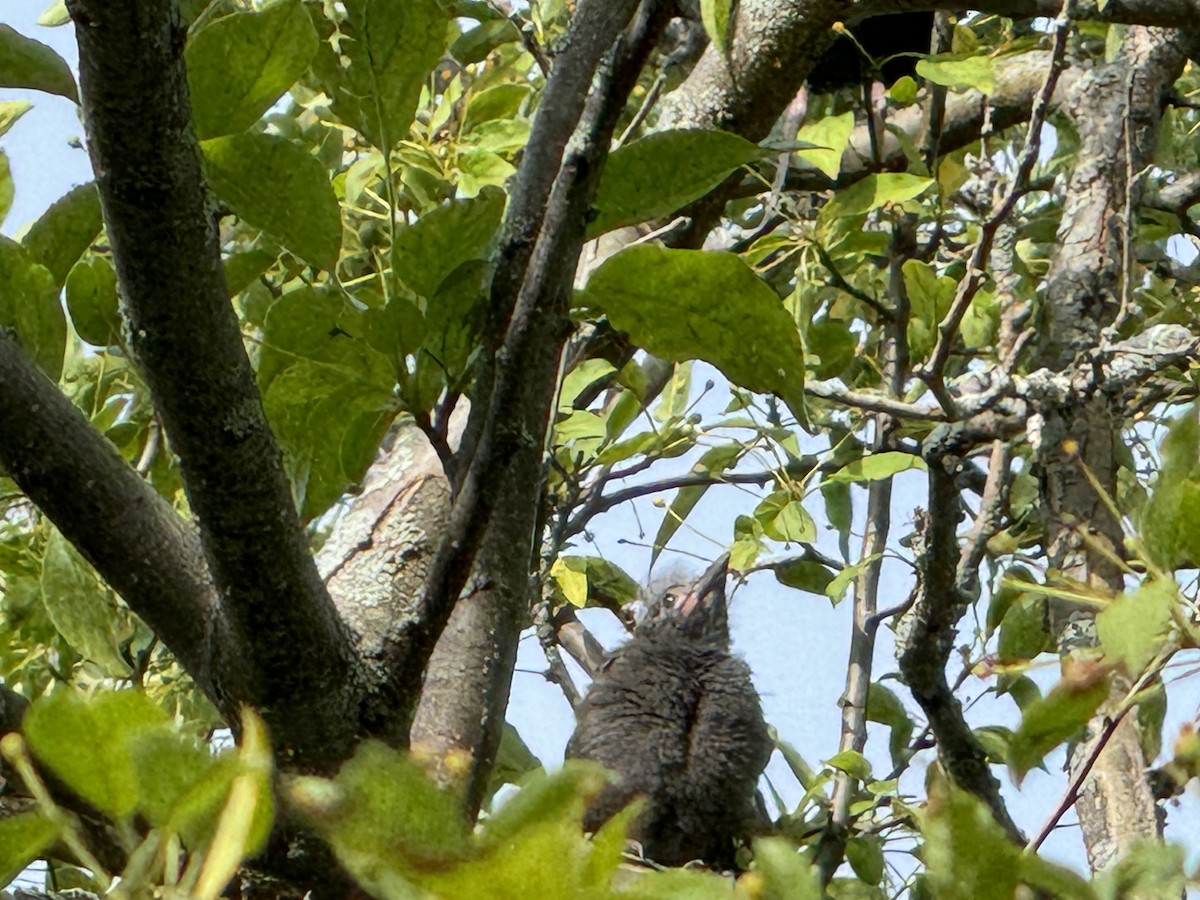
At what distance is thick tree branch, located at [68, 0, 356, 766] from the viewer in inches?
20.3

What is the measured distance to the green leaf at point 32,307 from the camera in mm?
703

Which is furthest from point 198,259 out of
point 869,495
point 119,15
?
point 869,495

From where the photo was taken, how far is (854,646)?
1.79 meters

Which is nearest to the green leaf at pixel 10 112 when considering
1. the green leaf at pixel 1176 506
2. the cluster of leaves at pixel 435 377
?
the cluster of leaves at pixel 435 377

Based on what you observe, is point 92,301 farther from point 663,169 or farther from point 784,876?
point 784,876

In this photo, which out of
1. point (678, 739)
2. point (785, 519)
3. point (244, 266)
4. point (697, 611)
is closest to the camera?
point (244, 266)

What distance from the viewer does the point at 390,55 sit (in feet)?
2.25

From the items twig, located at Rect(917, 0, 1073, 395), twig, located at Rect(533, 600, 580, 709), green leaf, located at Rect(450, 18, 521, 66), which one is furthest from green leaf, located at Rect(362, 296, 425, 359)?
twig, located at Rect(533, 600, 580, 709)

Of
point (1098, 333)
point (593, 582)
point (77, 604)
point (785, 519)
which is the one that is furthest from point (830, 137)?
point (593, 582)

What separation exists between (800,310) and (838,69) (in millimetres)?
551

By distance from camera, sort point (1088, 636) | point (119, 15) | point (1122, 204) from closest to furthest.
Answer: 1. point (119, 15)
2. point (1088, 636)
3. point (1122, 204)

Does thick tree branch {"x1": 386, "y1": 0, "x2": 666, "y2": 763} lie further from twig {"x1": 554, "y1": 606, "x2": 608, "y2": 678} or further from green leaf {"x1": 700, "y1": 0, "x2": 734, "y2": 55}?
twig {"x1": 554, "y1": 606, "x2": 608, "y2": 678}

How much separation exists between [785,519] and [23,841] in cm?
140

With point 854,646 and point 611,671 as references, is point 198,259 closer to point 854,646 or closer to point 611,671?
point 854,646
